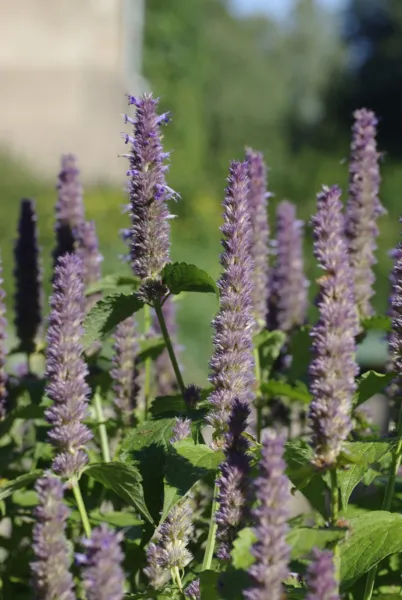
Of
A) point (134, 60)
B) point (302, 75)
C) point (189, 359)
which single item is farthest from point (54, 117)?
point (302, 75)

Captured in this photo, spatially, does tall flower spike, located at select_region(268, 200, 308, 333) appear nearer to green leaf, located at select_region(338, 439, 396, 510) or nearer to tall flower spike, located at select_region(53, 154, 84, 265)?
tall flower spike, located at select_region(53, 154, 84, 265)

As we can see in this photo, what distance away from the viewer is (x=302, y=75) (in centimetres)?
5984

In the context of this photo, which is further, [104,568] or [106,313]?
[106,313]

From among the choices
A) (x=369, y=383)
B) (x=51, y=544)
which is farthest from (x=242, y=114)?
(x=51, y=544)

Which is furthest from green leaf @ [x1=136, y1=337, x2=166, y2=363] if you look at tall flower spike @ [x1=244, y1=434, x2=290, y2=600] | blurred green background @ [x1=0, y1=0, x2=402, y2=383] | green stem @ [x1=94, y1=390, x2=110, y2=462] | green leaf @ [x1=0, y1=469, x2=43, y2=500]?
blurred green background @ [x1=0, y1=0, x2=402, y2=383]

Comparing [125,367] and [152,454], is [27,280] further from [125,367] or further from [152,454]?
[152,454]

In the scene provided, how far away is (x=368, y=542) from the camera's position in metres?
2.21

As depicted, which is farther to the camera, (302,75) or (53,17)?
(302,75)

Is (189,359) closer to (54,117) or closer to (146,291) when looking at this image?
(146,291)

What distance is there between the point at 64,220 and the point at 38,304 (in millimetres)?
376

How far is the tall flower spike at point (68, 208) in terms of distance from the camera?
12.2 ft

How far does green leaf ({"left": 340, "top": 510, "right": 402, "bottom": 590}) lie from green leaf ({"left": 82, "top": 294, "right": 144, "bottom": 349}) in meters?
0.89

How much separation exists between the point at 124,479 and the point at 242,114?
5049 centimetres

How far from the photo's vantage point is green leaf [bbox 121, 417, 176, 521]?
8.00ft
